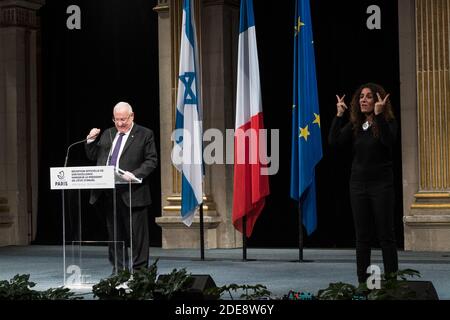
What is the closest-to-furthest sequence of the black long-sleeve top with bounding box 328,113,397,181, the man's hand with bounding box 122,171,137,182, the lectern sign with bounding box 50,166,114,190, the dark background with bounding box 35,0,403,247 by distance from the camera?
the black long-sleeve top with bounding box 328,113,397,181 → the lectern sign with bounding box 50,166,114,190 → the man's hand with bounding box 122,171,137,182 → the dark background with bounding box 35,0,403,247

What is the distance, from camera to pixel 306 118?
10.0 metres

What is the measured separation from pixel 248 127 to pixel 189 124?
0.69 metres

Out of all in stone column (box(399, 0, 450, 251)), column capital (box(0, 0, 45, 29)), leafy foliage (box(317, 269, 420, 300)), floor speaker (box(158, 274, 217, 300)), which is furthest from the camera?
column capital (box(0, 0, 45, 29))

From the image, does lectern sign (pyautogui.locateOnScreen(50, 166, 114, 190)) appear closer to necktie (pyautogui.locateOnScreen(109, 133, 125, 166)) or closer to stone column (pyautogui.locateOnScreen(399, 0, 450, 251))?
necktie (pyautogui.locateOnScreen(109, 133, 125, 166))

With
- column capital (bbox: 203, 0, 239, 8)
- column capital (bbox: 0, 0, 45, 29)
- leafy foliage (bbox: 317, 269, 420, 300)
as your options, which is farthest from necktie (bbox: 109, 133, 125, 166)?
column capital (bbox: 0, 0, 45, 29)

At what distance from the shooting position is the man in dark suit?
7.47m

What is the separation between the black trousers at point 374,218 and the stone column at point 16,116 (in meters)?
8.63

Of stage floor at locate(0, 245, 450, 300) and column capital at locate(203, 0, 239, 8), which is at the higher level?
column capital at locate(203, 0, 239, 8)

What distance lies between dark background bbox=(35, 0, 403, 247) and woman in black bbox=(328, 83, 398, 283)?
18.2 ft

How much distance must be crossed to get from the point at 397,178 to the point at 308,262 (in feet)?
7.67

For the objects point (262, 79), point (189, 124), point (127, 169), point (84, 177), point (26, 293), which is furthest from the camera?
point (262, 79)

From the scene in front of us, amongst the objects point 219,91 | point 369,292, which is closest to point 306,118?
point 219,91

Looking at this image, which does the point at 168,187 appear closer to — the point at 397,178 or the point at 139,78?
the point at 139,78

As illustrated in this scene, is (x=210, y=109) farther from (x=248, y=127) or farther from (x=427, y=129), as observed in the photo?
(x=427, y=129)
